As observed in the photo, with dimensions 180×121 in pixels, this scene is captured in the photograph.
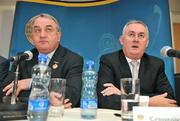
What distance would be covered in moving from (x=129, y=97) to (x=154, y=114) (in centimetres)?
20

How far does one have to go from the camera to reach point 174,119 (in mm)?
1060

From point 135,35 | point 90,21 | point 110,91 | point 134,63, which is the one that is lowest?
point 110,91

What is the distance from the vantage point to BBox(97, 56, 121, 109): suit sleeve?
192 cm

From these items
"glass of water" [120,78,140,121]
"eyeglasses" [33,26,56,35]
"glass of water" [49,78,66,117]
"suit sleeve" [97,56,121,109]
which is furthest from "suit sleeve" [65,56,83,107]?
"glass of water" [120,78,140,121]

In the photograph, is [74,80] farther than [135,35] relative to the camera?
No

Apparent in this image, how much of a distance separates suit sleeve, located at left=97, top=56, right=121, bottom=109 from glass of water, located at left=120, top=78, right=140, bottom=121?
0.67 meters

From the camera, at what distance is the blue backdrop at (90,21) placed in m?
3.25

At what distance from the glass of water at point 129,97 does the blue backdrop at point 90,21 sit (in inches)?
81.0

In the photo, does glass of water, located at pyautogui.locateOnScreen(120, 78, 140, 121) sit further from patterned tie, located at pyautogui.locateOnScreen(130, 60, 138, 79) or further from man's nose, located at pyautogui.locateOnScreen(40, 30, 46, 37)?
man's nose, located at pyautogui.locateOnScreen(40, 30, 46, 37)

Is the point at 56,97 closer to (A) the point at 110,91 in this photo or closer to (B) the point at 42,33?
(A) the point at 110,91

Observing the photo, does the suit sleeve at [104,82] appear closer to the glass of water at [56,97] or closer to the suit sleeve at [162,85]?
the suit sleeve at [162,85]

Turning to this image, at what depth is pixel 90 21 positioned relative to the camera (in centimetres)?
339

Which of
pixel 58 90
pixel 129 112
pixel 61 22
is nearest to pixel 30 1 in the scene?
pixel 61 22

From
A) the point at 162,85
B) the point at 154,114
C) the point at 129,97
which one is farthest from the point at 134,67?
the point at 154,114
